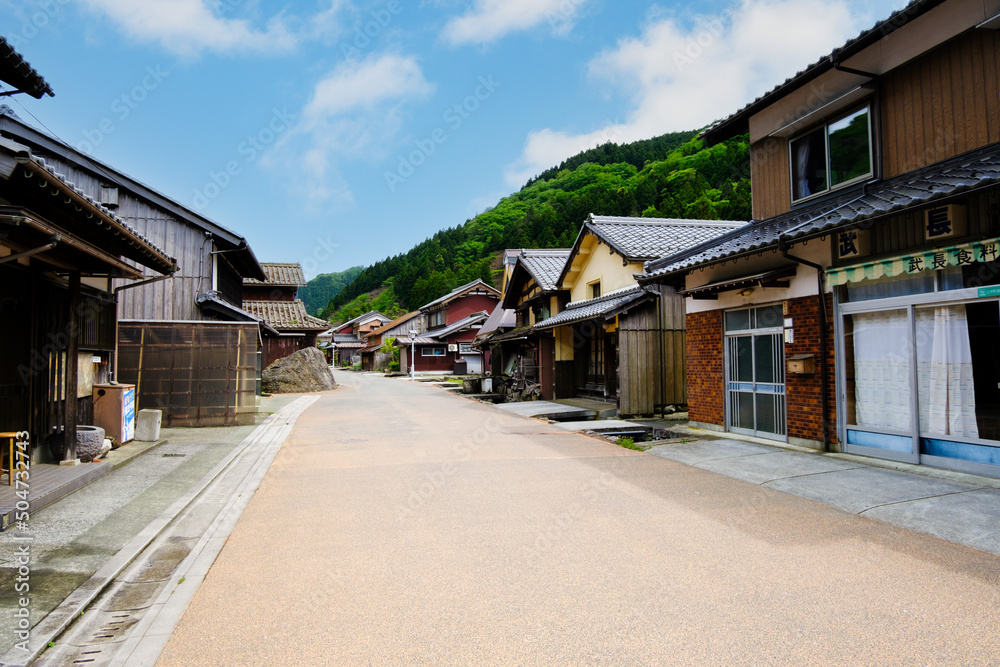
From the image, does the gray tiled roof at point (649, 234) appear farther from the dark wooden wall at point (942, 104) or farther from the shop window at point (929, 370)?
the shop window at point (929, 370)

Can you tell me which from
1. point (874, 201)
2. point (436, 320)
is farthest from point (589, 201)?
point (874, 201)

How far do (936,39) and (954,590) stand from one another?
715 centimetres

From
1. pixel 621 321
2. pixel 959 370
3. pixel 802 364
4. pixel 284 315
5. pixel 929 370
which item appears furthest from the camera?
pixel 284 315

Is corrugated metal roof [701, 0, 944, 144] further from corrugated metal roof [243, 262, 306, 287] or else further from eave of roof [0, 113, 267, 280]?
corrugated metal roof [243, 262, 306, 287]

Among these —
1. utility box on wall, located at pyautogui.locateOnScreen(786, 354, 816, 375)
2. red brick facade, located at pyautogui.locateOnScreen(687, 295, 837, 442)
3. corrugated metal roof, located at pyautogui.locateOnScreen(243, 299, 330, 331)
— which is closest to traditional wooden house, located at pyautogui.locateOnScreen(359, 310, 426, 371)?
corrugated metal roof, located at pyautogui.locateOnScreen(243, 299, 330, 331)

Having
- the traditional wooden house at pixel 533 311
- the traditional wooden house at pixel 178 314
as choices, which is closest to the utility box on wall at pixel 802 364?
the traditional wooden house at pixel 178 314

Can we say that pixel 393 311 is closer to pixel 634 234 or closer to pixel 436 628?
pixel 634 234

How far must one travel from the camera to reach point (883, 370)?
8.12m

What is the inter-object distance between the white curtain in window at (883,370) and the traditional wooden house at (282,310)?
24.5 m

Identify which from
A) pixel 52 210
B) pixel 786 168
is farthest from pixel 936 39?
pixel 52 210

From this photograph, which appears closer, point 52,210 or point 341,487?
point 52,210

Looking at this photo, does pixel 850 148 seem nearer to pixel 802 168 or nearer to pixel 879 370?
pixel 802 168

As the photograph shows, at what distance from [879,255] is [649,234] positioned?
11.2 meters

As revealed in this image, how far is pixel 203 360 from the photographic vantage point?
45.8 feet
